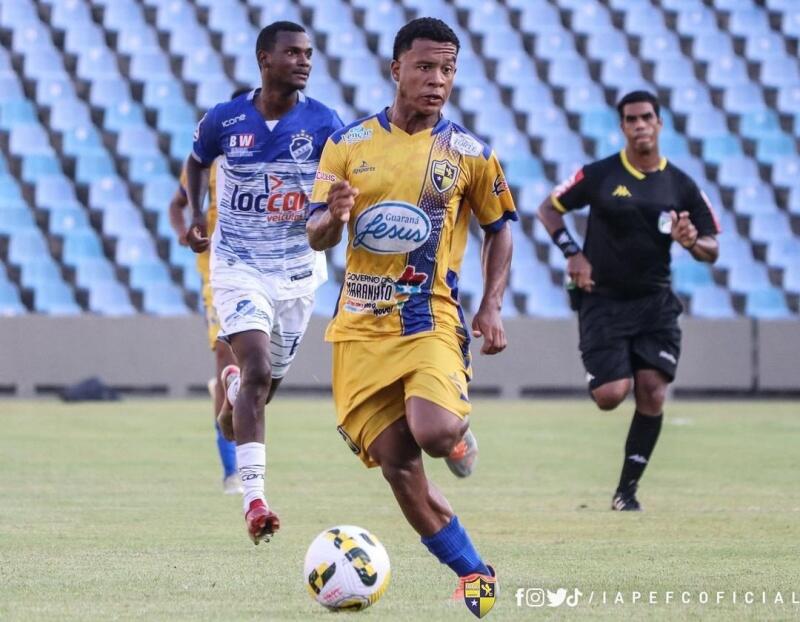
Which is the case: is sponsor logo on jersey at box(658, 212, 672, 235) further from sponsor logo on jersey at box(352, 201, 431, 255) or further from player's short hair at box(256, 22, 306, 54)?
sponsor logo on jersey at box(352, 201, 431, 255)

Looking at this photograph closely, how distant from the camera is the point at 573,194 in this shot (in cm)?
980

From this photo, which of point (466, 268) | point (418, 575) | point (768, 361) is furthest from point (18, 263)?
point (418, 575)

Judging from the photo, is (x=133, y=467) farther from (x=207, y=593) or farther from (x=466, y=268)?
(x=466, y=268)

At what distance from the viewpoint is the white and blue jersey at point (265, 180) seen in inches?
312

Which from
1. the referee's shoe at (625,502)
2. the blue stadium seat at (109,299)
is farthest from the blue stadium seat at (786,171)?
the referee's shoe at (625,502)

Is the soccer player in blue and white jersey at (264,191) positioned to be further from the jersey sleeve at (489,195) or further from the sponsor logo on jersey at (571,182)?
the sponsor logo on jersey at (571,182)

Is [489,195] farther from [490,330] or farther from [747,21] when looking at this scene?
[747,21]

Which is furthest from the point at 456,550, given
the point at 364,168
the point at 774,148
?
the point at 774,148

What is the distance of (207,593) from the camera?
5855 mm

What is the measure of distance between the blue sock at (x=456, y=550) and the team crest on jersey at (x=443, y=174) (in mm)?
1253

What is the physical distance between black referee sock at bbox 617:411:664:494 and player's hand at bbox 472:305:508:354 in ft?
12.4

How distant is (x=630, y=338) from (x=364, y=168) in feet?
13.6

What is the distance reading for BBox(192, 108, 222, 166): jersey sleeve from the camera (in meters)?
8.03

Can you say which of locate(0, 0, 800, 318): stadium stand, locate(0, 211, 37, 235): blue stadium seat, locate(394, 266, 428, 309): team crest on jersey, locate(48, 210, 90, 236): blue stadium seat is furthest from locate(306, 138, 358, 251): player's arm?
locate(48, 210, 90, 236): blue stadium seat
